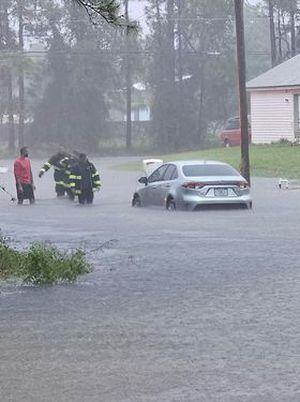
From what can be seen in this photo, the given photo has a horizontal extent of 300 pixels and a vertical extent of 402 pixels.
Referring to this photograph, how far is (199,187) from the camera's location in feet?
86.8

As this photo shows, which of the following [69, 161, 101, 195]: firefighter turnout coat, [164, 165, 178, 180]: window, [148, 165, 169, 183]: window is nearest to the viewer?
[164, 165, 178, 180]: window

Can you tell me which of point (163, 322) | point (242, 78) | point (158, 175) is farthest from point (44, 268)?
point (242, 78)

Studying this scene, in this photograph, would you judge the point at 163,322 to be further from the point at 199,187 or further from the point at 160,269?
the point at 199,187

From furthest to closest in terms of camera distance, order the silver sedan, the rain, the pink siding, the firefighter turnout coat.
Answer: the pink siding
the firefighter turnout coat
the silver sedan
the rain

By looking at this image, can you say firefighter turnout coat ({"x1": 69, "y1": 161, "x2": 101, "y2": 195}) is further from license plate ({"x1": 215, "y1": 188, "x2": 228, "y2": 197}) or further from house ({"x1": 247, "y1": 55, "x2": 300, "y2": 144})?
house ({"x1": 247, "y1": 55, "x2": 300, "y2": 144})

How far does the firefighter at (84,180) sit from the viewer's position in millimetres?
31891

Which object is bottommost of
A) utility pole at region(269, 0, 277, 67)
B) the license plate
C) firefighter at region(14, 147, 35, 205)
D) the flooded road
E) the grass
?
the flooded road

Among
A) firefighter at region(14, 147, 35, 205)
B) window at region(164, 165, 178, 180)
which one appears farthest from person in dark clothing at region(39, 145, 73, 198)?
window at region(164, 165, 178, 180)

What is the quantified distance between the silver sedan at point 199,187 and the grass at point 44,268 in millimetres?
11526

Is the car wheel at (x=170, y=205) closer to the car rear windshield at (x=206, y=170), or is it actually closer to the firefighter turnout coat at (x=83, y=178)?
the car rear windshield at (x=206, y=170)

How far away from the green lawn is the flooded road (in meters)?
22.4

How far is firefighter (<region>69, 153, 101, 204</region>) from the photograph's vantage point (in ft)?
105

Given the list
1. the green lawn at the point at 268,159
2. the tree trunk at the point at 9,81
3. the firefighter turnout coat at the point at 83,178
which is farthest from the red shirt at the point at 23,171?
the tree trunk at the point at 9,81

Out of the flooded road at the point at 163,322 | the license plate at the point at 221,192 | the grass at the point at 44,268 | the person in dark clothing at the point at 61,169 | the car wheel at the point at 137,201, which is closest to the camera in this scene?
the flooded road at the point at 163,322
